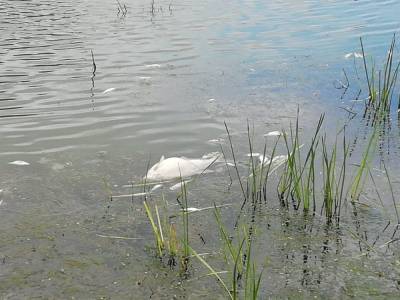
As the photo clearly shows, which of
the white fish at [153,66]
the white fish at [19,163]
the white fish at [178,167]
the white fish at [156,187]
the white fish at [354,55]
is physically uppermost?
the white fish at [354,55]

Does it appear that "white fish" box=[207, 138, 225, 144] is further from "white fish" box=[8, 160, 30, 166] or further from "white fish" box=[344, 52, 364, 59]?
"white fish" box=[344, 52, 364, 59]

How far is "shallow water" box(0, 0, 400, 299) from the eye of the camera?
11.0 feet

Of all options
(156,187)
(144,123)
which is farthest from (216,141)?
(156,187)

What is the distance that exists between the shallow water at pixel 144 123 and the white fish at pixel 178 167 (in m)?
0.16

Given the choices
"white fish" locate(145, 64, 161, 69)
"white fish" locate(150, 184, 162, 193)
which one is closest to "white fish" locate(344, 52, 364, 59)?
"white fish" locate(145, 64, 161, 69)

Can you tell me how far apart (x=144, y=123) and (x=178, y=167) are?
1.71m

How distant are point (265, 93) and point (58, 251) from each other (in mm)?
4683

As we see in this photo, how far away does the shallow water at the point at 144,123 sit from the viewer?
132 inches

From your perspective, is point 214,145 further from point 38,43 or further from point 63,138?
point 38,43

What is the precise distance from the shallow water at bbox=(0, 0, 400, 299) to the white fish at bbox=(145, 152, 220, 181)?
6.4 inches

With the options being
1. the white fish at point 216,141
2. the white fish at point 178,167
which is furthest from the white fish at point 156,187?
the white fish at point 216,141

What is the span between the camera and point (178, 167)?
16.6ft

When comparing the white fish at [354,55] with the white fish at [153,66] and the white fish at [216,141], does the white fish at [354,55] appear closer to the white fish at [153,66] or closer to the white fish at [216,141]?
the white fish at [153,66]

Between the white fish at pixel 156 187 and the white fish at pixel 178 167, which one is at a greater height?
the white fish at pixel 178 167
